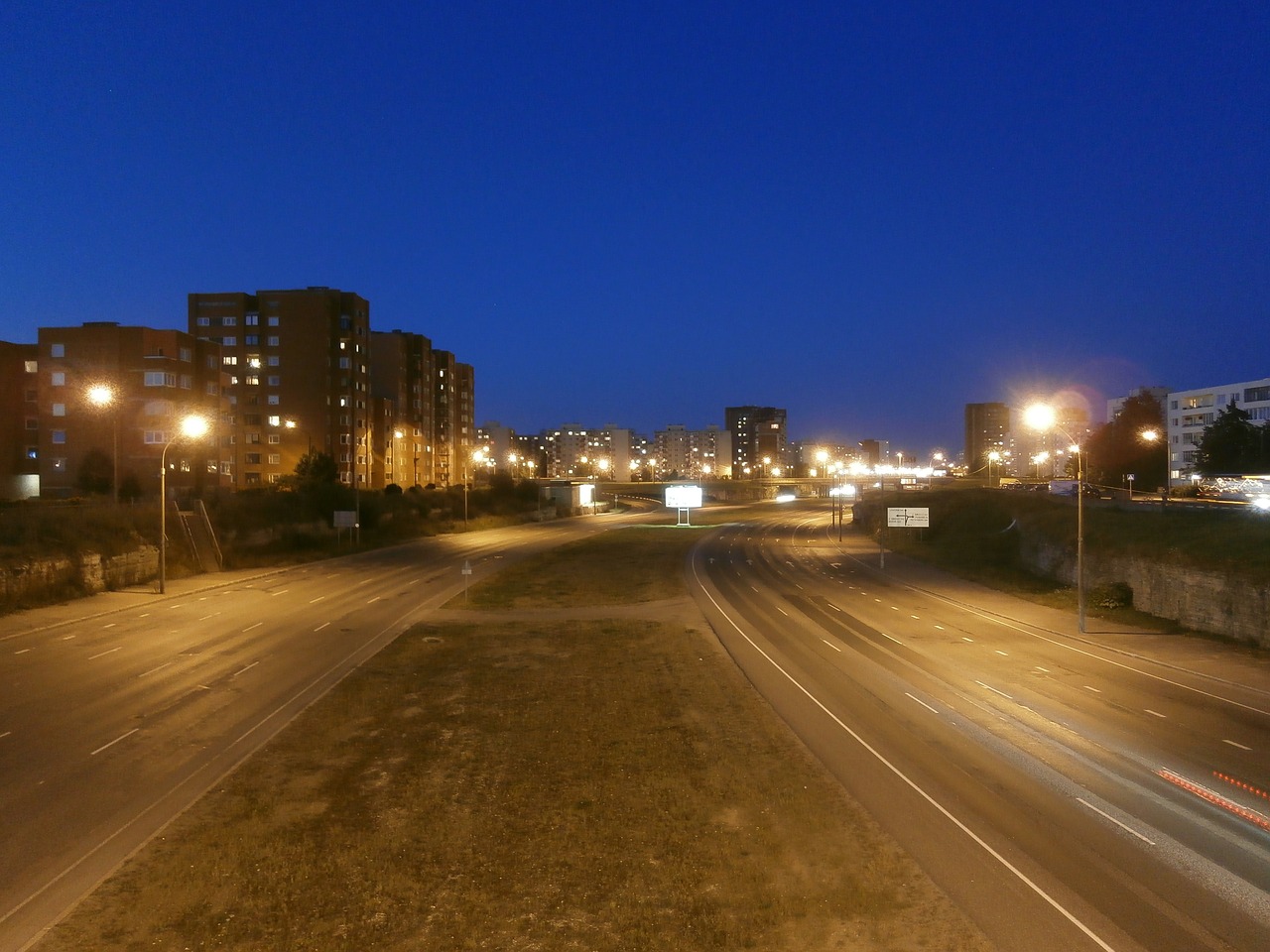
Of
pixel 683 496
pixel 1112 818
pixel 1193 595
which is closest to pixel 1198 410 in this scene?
pixel 683 496

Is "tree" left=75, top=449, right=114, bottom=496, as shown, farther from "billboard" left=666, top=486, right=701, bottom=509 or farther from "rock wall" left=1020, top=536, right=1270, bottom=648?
"rock wall" left=1020, top=536, right=1270, bottom=648

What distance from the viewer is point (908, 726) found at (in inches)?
685

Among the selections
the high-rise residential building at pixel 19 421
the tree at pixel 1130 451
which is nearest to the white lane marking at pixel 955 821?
the tree at pixel 1130 451

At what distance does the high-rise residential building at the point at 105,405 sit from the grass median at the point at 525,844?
61.2 meters

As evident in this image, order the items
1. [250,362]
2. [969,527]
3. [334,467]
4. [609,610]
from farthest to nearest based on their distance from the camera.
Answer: [250,362]
[334,467]
[969,527]
[609,610]

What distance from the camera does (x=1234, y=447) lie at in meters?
79.8

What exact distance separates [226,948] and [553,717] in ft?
31.4

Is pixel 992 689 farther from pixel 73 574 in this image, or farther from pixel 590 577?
pixel 73 574

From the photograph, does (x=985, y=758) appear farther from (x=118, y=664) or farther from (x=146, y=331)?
(x=146, y=331)

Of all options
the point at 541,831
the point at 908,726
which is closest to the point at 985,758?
the point at 908,726

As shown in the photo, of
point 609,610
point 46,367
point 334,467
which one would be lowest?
point 609,610

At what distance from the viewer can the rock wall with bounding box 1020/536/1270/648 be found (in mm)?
26312

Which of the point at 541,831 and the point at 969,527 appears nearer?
the point at 541,831

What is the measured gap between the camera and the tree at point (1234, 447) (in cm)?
7862
